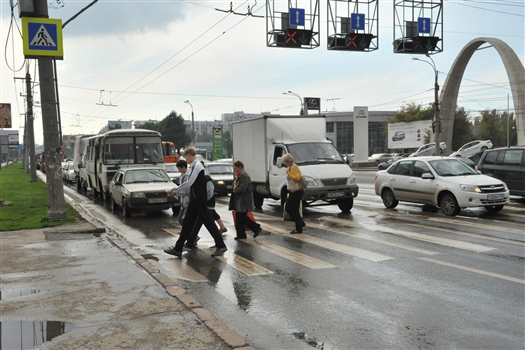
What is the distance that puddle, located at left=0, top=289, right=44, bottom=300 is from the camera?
6.60m

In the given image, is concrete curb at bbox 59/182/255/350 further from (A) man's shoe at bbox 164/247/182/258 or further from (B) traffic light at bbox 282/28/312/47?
(B) traffic light at bbox 282/28/312/47

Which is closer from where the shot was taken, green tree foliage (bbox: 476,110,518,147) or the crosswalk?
the crosswalk

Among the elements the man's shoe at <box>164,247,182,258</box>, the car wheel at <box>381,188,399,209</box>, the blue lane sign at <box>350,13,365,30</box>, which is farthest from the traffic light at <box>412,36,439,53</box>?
the man's shoe at <box>164,247,182,258</box>

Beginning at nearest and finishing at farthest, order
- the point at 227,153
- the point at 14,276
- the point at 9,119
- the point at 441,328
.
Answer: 1. the point at 441,328
2. the point at 14,276
3. the point at 9,119
4. the point at 227,153

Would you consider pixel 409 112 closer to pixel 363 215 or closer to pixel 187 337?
pixel 363 215

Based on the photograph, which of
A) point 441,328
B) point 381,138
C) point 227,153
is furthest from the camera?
point 227,153

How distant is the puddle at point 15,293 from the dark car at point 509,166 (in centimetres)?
1442

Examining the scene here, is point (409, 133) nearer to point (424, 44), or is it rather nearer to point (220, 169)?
point (424, 44)

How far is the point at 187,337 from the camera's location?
4875 millimetres

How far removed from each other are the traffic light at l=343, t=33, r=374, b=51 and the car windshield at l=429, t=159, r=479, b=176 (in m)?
9.07

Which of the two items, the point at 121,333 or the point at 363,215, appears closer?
the point at 121,333

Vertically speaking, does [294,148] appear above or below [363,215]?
above

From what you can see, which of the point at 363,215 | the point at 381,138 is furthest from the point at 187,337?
the point at 381,138

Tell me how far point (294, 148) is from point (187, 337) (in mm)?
11456
